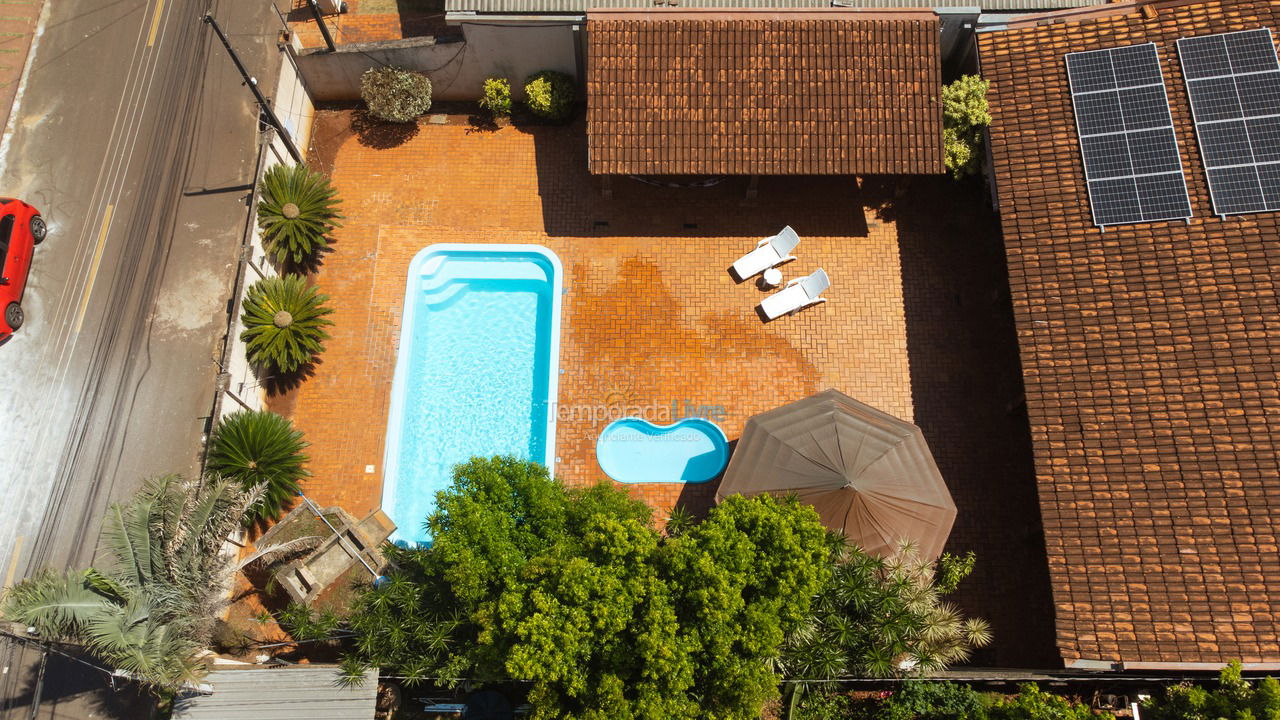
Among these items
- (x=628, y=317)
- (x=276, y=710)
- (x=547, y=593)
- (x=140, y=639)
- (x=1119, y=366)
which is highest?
(x=628, y=317)

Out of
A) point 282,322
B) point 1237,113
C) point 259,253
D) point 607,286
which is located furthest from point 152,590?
point 1237,113

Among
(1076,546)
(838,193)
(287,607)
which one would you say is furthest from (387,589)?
(838,193)

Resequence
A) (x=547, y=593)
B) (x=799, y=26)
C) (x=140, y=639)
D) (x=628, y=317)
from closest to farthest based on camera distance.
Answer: (x=547, y=593)
(x=140, y=639)
(x=799, y=26)
(x=628, y=317)

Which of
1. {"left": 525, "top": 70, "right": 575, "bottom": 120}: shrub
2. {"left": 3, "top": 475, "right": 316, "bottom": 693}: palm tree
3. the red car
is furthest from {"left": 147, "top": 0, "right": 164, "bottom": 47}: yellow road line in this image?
{"left": 3, "top": 475, "right": 316, "bottom": 693}: palm tree

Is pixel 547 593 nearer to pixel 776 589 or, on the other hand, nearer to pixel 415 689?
pixel 776 589

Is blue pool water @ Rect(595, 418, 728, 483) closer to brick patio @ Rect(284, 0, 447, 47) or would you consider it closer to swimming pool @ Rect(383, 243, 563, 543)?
swimming pool @ Rect(383, 243, 563, 543)
